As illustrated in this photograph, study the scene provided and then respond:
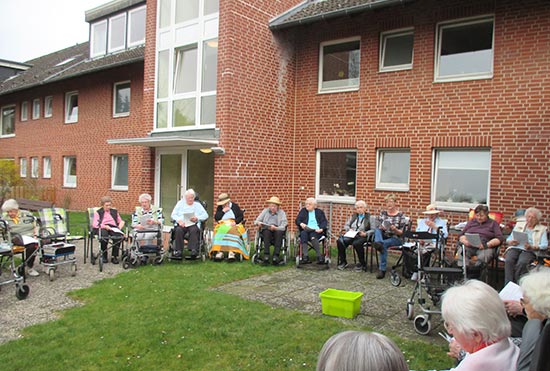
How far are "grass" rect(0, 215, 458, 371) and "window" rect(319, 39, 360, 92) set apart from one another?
6.66m

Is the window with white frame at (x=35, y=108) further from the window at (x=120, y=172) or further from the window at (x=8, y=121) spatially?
the window at (x=120, y=172)

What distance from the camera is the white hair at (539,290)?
2.58 meters

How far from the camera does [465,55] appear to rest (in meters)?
9.60

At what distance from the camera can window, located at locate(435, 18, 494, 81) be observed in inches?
368

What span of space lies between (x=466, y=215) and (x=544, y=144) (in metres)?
1.92

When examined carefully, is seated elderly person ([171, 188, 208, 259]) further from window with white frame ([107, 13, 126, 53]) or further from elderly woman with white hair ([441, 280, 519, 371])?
window with white frame ([107, 13, 126, 53])

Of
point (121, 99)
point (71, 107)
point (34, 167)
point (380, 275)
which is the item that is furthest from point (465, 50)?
point (34, 167)

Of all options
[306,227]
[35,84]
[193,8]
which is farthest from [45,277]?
[35,84]

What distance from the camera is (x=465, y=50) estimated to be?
9.60m

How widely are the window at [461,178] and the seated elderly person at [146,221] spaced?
19.0ft

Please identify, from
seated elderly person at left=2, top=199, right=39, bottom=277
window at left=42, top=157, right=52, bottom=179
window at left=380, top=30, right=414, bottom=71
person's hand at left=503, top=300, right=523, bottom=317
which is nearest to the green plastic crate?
person's hand at left=503, top=300, right=523, bottom=317

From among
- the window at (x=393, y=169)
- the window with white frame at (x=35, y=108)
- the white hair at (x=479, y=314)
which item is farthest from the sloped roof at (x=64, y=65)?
the white hair at (x=479, y=314)

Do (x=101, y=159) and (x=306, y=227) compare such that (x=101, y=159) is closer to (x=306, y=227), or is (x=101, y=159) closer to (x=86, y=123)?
(x=86, y=123)

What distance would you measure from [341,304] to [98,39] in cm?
1735
